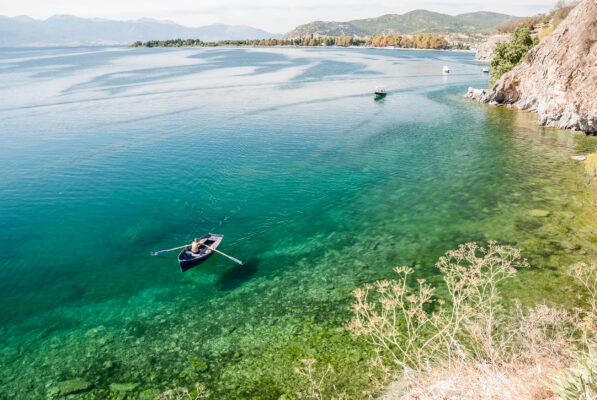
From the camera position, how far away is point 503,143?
5488 cm

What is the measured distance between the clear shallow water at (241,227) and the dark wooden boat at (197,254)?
1138mm

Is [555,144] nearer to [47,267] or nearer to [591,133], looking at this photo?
[591,133]

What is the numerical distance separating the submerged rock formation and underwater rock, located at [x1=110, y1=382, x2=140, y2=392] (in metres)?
66.3

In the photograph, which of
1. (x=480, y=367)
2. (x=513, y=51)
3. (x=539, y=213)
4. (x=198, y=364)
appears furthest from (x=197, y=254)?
(x=513, y=51)

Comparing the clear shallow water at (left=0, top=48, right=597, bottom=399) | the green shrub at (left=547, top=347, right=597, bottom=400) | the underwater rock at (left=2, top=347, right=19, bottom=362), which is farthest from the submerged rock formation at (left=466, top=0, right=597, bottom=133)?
the underwater rock at (left=2, top=347, right=19, bottom=362)

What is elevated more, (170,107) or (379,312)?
(170,107)

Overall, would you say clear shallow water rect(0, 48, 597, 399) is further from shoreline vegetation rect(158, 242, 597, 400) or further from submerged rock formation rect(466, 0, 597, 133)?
submerged rock formation rect(466, 0, 597, 133)

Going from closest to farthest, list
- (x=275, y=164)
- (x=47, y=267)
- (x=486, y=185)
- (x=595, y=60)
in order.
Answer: (x=47, y=267), (x=486, y=185), (x=275, y=164), (x=595, y=60)

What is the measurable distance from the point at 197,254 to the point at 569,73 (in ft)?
207

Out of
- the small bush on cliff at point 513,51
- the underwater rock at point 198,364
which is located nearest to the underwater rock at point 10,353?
the underwater rock at point 198,364

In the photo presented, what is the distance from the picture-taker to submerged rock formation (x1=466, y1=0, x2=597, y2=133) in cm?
5272

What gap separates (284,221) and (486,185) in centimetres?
2435

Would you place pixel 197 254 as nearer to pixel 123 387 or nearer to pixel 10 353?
pixel 123 387

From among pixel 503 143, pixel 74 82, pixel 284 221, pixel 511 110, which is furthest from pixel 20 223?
pixel 74 82
